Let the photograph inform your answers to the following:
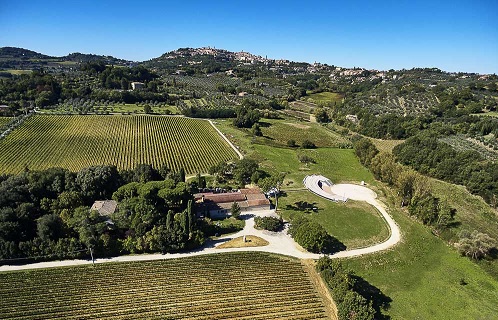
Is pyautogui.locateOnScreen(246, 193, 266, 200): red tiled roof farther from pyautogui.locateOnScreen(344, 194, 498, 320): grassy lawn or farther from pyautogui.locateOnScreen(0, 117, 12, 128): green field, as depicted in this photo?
pyautogui.locateOnScreen(0, 117, 12, 128): green field

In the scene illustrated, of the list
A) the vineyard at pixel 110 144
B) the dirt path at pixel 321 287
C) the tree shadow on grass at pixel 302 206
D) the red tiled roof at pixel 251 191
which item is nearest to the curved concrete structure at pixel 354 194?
the tree shadow on grass at pixel 302 206

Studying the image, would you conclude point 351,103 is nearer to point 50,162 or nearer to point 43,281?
point 50,162

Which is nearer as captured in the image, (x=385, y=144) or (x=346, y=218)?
(x=346, y=218)

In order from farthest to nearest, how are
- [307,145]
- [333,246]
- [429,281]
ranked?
[307,145], [333,246], [429,281]

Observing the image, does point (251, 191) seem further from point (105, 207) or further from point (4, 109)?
point (4, 109)

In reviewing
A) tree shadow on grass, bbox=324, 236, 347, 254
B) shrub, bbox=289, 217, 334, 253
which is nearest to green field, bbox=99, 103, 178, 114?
shrub, bbox=289, 217, 334, 253

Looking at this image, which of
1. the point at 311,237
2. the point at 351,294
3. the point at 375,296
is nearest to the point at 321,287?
the point at 351,294
